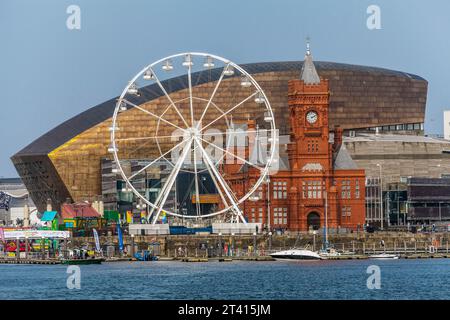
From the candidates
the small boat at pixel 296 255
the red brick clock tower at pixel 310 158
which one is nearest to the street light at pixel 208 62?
the small boat at pixel 296 255

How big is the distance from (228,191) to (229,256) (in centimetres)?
733

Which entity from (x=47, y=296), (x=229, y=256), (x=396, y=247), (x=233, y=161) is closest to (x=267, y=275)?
(x=47, y=296)

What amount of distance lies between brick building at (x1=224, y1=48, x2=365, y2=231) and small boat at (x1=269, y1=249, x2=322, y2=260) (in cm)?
2599

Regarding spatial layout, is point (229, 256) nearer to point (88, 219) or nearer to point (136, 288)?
point (88, 219)

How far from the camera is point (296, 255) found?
14538cm

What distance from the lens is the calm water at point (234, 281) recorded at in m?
94.4

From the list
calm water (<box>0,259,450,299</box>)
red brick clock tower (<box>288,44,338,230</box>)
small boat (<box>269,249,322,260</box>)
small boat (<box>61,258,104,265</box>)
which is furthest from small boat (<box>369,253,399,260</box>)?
small boat (<box>61,258,104,265</box>)

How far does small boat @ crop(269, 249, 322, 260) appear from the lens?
145375 millimetres

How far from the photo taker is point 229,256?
495 feet

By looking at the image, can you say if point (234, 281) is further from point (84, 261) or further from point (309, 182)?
point (309, 182)

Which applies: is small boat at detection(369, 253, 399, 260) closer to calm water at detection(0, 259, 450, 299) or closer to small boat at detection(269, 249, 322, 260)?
calm water at detection(0, 259, 450, 299)

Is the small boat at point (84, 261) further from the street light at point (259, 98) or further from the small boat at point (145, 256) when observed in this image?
the street light at point (259, 98)

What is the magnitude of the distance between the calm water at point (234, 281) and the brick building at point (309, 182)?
106ft

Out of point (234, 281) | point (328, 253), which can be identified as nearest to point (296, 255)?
point (328, 253)
